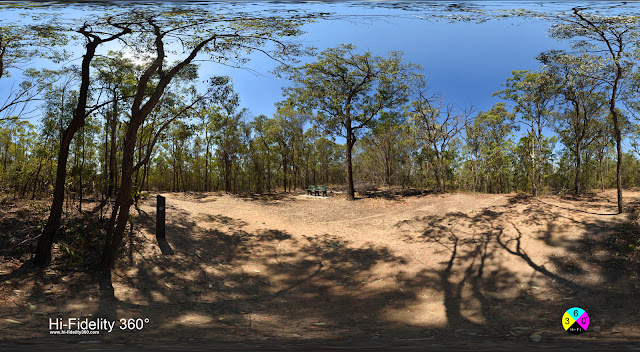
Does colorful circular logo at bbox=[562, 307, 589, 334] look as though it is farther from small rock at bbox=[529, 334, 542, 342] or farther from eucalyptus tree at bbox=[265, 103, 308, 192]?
eucalyptus tree at bbox=[265, 103, 308, 192]

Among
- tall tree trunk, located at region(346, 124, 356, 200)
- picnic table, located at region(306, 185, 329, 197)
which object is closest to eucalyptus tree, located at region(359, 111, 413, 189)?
tall tree trunk, located at region(346, 124, 356, 200)

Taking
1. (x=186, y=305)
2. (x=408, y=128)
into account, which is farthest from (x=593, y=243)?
(x=408, y=128)

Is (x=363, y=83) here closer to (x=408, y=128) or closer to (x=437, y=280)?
(x=408, y=128)

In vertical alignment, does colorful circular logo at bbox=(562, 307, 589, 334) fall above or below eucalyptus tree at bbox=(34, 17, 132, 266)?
below

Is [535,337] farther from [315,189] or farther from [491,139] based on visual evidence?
[491,139]

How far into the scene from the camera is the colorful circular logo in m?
2.94

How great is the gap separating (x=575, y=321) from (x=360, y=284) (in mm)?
2986

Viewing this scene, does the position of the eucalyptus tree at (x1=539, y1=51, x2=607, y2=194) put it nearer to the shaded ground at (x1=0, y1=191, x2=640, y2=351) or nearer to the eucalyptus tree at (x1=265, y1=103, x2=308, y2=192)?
the shaded ground at (x1=0, y1=191, x2=640, y2=351)

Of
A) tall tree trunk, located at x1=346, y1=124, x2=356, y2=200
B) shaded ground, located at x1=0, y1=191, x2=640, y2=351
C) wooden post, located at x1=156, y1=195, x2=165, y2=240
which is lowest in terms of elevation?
shaded ground, located at x1=0, y1=191, x2=640, y2=351

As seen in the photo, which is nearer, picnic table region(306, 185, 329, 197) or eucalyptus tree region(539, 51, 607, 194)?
eucalyptus tree region(539, 51, 607, 194)

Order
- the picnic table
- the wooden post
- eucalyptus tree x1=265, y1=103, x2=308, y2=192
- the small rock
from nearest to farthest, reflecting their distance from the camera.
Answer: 1. the small rock
2. the wooden post
3. the picnic table
4. eucalyptus tree x1=265, y1=103, x2=308, y2=192

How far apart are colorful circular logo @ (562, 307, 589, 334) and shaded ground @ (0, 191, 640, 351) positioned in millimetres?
98

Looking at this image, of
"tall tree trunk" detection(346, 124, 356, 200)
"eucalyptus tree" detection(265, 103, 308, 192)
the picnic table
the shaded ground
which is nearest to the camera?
the shaded ground

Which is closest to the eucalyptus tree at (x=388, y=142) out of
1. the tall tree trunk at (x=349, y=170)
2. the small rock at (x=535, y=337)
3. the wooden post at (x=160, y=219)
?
the tall tree trunk at (x=349, y=170)
